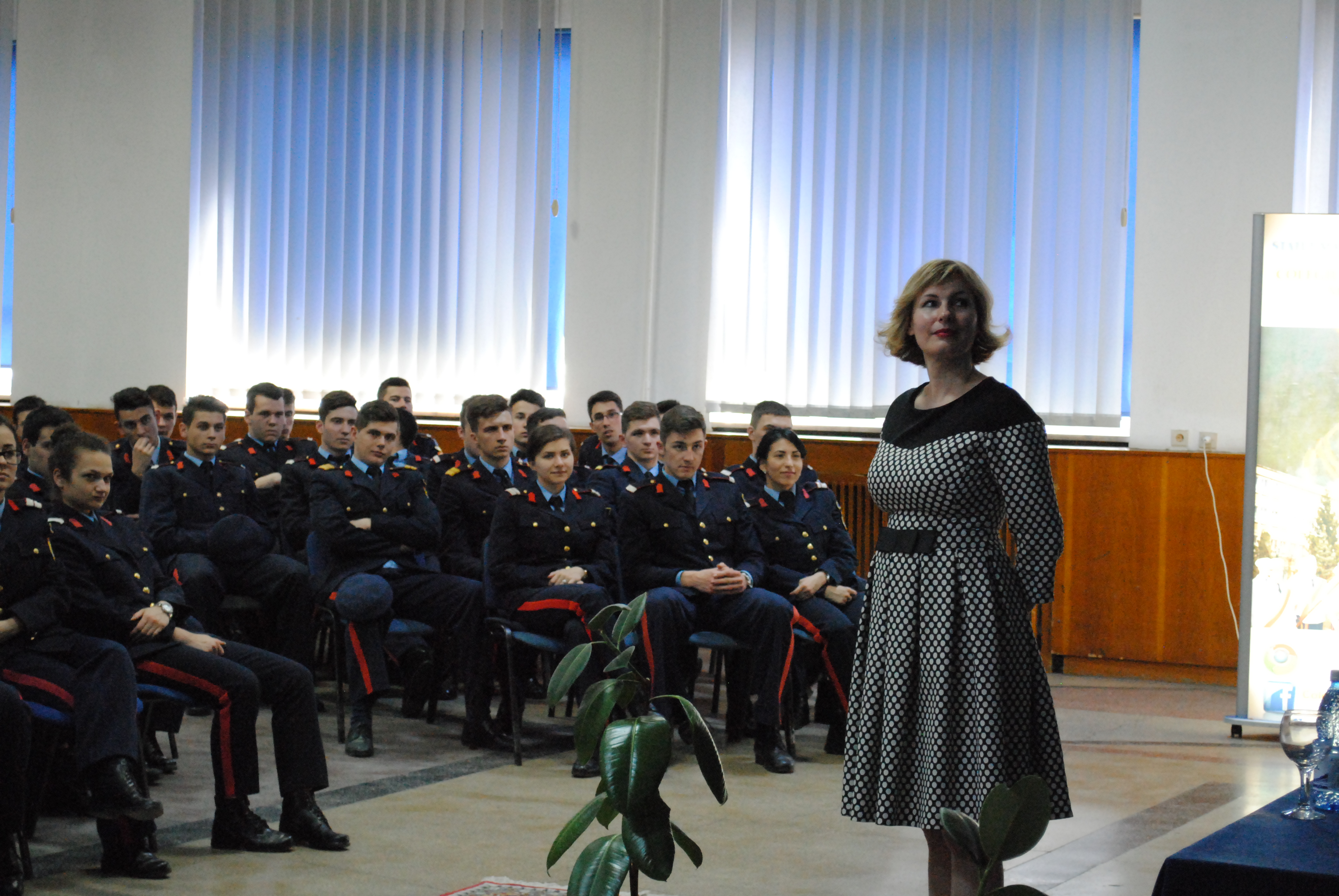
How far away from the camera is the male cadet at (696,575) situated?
484 cm

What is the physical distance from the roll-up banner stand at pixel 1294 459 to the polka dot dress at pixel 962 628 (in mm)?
3122

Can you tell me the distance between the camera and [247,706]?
3656 mm

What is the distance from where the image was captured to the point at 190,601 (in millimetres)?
5293

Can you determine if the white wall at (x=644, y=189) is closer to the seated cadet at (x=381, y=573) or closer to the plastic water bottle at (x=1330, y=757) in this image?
the seated cadet at (x=381, y=573)

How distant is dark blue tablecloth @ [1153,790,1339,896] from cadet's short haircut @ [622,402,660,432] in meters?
4.20

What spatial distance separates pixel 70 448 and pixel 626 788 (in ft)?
8.37

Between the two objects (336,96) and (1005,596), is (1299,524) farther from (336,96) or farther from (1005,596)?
(336,96)

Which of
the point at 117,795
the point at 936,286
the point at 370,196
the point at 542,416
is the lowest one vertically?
the point at 117,795

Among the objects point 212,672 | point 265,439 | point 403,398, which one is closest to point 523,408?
point 403,398

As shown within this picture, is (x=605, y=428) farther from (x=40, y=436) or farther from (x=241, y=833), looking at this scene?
(x=241, y=833)

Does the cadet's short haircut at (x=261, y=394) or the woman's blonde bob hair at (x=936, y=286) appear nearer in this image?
the woman's blonde bob hair at (x=936, y=286)

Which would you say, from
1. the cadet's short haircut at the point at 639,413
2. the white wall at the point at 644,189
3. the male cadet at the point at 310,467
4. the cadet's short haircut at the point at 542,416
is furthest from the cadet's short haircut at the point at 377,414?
the white wall at the point at 644,189

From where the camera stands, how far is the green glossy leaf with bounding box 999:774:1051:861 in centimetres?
138

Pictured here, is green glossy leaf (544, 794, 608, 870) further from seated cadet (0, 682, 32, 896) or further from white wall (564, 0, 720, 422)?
white wall (564, 0, 720, 422)
